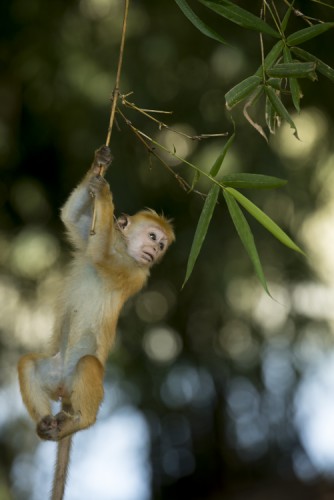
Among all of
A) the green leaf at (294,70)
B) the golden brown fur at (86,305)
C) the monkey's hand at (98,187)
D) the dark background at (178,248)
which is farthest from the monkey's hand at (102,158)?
the dark background at (178,248)

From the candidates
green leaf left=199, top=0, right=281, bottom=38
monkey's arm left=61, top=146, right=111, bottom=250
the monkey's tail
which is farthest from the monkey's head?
green leaf left=199, top=0, right=281, bottom=38

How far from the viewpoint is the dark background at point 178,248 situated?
7.62 metres

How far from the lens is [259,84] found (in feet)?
7.69

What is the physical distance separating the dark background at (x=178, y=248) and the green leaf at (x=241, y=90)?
4.64 metres

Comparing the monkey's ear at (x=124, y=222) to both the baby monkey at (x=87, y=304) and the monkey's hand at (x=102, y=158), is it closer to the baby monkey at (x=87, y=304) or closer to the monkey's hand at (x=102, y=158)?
the baby monkey at (x=87, y=304)

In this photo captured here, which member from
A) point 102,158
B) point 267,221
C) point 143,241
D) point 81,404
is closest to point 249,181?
point 267,221

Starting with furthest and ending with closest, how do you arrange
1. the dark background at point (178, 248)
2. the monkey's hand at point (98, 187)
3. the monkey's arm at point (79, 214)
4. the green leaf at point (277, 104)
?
→ the dark background at point (178, 248) < the monkey's arm at point (79, 214) < the monkey's hand at point (98, 187) < the green leaf at point (277, 104)

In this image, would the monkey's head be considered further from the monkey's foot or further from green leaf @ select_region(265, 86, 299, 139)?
green leaf @ select_region(265, 86, 299, 139)

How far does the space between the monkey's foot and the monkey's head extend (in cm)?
95

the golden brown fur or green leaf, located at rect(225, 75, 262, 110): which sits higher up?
green leaf, located at rect(225, 75, 262, 110)

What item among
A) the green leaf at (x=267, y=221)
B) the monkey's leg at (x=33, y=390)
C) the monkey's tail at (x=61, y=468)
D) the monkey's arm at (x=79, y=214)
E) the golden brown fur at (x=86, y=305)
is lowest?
the monkey's tail at (x=61, y=468)

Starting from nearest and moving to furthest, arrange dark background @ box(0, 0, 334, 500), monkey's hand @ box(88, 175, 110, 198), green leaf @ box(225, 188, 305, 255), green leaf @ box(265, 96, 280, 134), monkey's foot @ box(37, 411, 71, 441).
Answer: green leaf @ box(225, 188, 305, 255) → green leaf @ box(265, 96, 280, 134) → monkey's foot @ box(37, 411, 71, 441) → monkey's hand @ box(88, 175, 110, 198) → dark background @ box(0, 0, 334, 500)

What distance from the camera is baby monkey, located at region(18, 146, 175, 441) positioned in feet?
9.52

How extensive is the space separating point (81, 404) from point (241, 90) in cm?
122
